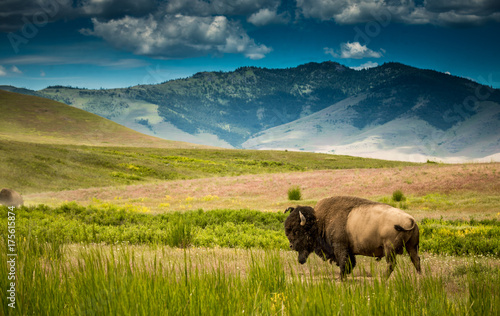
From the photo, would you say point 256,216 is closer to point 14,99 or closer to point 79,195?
point 79,195

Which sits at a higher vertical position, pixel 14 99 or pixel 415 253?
pixel 14 99

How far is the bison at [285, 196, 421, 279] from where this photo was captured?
7281mm

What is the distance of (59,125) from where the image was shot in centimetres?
14000

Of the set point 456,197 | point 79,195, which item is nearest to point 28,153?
point 79,195

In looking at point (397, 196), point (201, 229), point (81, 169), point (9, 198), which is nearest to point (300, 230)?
point (201, 229)

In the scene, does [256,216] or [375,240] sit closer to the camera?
[375,240]

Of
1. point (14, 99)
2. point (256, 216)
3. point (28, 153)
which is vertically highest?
point (14, 99)

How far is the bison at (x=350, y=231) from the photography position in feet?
23.9

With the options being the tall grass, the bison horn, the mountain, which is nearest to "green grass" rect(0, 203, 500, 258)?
the bison horn

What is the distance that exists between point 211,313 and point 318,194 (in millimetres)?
28849

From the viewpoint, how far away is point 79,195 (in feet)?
121

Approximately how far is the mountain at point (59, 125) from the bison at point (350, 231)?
11383 cm

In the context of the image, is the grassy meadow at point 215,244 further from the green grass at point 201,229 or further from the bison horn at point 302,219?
the bison horn at point 302,219

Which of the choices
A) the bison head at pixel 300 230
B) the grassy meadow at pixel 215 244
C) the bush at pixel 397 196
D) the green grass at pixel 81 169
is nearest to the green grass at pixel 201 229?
the grassy meadow at pixel 215 244
